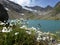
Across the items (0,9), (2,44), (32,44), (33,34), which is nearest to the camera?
(2,44)

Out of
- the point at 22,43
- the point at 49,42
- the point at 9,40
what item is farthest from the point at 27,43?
the point at 49,42

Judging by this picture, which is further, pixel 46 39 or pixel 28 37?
pixel 46 39

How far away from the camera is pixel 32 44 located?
11.3 m

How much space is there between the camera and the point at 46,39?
41.8 feet

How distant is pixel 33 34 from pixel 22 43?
162cm

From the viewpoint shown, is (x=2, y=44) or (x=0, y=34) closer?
(x=2, y=44)

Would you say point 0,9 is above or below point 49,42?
above

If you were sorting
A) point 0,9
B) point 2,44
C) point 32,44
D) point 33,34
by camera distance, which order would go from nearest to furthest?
point 2,44 → point 32,44 → point 33,34 → point 0,9

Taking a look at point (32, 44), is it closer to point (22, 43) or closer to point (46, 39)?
point (22, 43)

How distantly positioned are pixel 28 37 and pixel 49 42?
173 cm

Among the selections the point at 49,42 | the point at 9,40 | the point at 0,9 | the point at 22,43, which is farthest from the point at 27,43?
the point at 0,9

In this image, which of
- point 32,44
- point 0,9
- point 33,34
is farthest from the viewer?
point 0,9

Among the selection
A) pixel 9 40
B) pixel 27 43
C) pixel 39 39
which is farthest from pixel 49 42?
pixel 9 40

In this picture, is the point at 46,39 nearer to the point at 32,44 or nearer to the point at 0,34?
the point at 32,44
